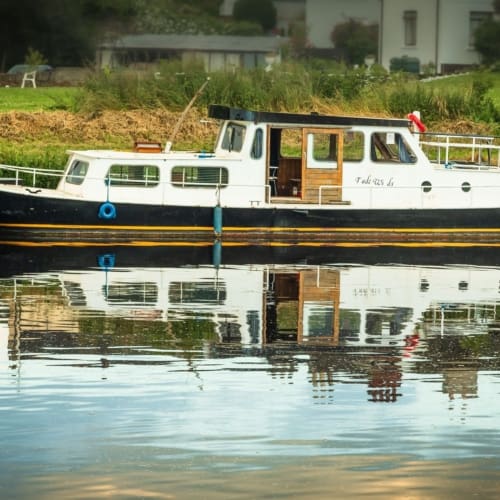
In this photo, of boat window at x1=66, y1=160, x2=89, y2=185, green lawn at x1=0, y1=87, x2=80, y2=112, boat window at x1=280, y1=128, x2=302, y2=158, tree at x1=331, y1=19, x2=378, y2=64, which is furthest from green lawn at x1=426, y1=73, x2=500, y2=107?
boat window at x1=66, y1=160, x2=89, y2=185

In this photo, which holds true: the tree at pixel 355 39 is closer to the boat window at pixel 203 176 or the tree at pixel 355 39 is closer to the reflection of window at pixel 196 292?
the boat window at pixel 203 176

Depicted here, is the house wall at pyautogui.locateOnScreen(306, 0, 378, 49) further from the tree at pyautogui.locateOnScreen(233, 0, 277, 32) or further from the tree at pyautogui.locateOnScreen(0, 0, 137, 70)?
the tree at pyautogui.locateOnScreen(0, 0, 137, 70)

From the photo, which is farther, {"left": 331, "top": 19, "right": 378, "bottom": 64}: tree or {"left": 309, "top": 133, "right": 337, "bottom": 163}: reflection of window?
{"left": 331, "top": 19, "right": 378, "bottom": 64}: tree

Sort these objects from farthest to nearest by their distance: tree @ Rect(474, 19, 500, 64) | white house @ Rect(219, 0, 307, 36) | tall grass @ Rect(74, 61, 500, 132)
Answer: white house @ Rect(219, 0, 307, 36) < tree @ Rect(474, 19, 500, 64) < tall grass @ Rect(74, 61, 500, 132)

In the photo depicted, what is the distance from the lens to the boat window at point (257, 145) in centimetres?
3419

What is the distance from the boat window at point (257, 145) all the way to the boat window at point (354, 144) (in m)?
1.93

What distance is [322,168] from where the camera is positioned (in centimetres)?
3488

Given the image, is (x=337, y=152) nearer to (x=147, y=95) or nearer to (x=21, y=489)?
(x=147, y=95)

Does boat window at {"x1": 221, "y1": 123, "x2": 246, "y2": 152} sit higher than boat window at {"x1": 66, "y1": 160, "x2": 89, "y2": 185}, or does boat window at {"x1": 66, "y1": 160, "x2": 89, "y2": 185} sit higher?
boat window at {"x1": 221, "y1": 123, "x2": 246, "y2": 152}

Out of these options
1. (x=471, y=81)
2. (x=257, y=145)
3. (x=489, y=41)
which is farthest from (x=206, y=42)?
(x=257, y=145)

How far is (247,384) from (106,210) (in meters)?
15.6

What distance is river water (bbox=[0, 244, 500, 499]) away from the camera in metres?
14.5

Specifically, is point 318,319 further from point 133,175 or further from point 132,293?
point 133,175

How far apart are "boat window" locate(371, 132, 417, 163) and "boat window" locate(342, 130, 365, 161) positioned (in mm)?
242
